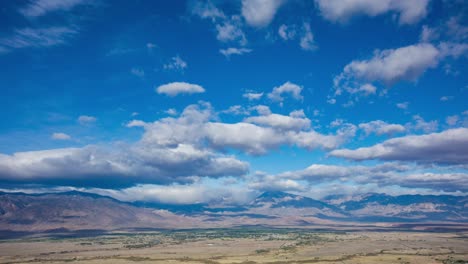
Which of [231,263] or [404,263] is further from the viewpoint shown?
[231,263]

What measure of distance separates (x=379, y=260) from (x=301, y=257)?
37.2 metres

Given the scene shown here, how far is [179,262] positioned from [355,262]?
261 ft

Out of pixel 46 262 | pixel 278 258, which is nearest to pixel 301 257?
pixel 278 258

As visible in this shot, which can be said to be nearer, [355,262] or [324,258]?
[355,262]

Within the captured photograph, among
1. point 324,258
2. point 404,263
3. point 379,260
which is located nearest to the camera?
point 404,263

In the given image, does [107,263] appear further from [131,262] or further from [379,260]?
[379,260]

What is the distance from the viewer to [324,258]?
178 m

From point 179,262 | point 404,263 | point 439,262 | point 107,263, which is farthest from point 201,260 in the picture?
point 439,262

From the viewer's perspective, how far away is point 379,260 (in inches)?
6585

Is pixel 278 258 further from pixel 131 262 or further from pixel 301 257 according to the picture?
pixel 131 262

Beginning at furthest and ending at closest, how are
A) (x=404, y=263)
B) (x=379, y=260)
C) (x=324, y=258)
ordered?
(x=324, y=258), (x=379, y=260), (x=404, y=263)

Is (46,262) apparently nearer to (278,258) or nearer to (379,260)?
(278,258)

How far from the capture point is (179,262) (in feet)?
574

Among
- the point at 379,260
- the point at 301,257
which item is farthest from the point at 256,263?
the point at 379,260
